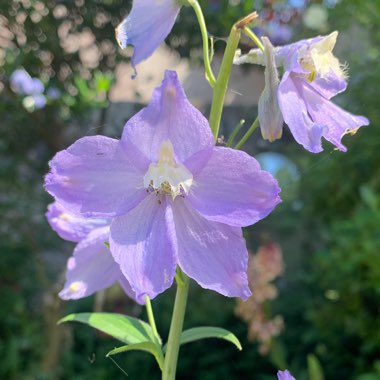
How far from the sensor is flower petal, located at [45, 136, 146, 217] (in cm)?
68

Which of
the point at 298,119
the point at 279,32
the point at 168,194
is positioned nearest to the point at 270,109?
the point at 298,119

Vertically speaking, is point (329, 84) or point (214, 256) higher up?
point (329, 84)

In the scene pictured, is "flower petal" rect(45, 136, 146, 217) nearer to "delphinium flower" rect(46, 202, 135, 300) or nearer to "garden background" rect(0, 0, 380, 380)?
"delphinium flower" rect(46, 202, 135, 300)

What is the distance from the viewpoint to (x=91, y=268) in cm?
89

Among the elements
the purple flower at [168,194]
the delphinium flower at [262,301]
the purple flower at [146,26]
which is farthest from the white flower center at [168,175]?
the delphinium flower at [262,301]

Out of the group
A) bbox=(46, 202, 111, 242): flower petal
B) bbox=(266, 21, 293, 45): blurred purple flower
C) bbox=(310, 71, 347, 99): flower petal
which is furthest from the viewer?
bbox=(266, 21, 293, 45): blurred purple flower

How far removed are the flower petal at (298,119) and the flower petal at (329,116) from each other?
0.08 feet

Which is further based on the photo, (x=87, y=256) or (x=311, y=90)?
(x=87, y=256)

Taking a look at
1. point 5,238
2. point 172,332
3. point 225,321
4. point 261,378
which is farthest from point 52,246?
point 172,332

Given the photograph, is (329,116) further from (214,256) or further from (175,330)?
(175,330)

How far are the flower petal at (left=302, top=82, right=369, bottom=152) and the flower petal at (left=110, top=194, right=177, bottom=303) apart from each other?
7.9 inches

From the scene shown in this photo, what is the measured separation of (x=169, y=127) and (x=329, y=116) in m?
0.20

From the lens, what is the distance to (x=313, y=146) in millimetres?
681

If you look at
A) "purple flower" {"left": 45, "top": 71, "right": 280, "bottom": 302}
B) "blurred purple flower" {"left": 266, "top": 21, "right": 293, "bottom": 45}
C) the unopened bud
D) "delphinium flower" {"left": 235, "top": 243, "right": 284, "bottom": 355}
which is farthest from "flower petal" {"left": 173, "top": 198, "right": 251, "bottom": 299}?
"blurred purple flower" {"left": 266, "top": 21, "right": 293, "bottom": 45}
